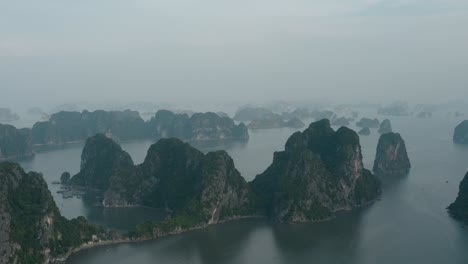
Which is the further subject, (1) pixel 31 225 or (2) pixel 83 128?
(2) pixel 83 128

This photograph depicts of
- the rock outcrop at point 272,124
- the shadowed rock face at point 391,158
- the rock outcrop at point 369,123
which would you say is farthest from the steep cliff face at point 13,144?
the rock outcrop at point 369,123

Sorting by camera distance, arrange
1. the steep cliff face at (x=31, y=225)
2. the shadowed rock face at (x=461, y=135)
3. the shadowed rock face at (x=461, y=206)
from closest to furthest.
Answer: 1. the steep cliff face at (x=31, y=225)
2. the shadowed rock face at (x=461, y=206)
3. the shadowed rock face at (x=461, y=135)

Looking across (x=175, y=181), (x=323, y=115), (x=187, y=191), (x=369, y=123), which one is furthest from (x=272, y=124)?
(x=187, y=191)

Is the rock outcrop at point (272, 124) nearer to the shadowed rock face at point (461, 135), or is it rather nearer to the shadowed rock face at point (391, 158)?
the shadowed rock face at point (461, 135)

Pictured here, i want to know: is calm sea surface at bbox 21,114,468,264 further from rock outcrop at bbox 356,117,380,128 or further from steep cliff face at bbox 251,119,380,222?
rock outcrop at bbox 356,117,380,128

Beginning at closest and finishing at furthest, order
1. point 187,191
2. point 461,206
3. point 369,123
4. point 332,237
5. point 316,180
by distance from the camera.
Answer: point 332,237, point 461,206, point 187,191, point 316,180, point 369,123

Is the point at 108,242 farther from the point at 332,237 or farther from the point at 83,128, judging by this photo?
the point at 83,128
